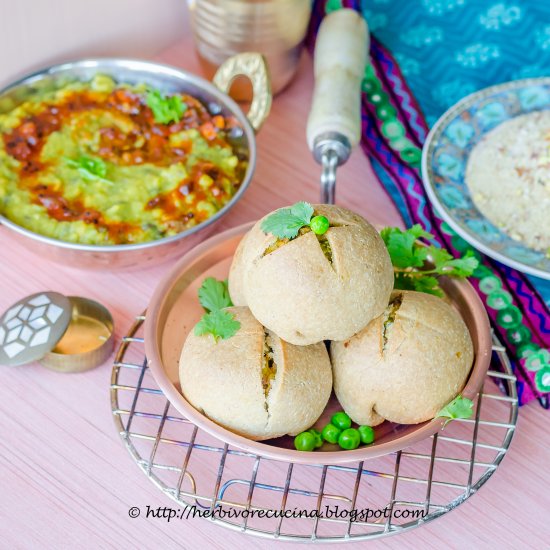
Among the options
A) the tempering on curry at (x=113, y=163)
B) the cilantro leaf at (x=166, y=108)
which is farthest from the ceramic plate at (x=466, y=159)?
the cilantro leaf at (x=166, y=108)

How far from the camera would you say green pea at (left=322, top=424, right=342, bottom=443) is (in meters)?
0.99

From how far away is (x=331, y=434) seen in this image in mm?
992

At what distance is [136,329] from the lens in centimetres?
117

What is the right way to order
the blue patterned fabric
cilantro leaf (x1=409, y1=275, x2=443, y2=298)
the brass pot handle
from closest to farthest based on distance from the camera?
cilantro leaf (x1=409, y1=275, x2=443, y2=298)
the brass pot handle
the blue patterned fabric

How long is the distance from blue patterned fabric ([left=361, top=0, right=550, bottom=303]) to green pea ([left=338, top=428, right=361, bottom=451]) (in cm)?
87

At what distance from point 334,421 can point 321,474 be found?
0.10 metres

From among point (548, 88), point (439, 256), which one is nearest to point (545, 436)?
point (439, 256)

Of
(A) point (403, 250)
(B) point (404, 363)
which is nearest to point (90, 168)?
(A) point (403, 250)

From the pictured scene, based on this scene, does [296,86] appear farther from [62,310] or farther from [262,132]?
[62,310]

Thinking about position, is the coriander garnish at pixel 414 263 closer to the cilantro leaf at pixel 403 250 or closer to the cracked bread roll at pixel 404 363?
the cilantro leaf at pixel 403 250

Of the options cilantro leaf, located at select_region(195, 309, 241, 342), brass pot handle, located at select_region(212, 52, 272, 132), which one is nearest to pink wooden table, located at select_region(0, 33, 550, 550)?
cilantro leaf, located at select_region(195, 309, 241, 342)

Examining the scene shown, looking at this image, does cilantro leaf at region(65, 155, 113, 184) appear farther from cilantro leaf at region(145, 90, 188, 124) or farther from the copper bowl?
the copper bowl

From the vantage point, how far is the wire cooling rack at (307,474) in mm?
982

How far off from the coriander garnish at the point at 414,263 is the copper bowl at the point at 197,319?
0.03m
